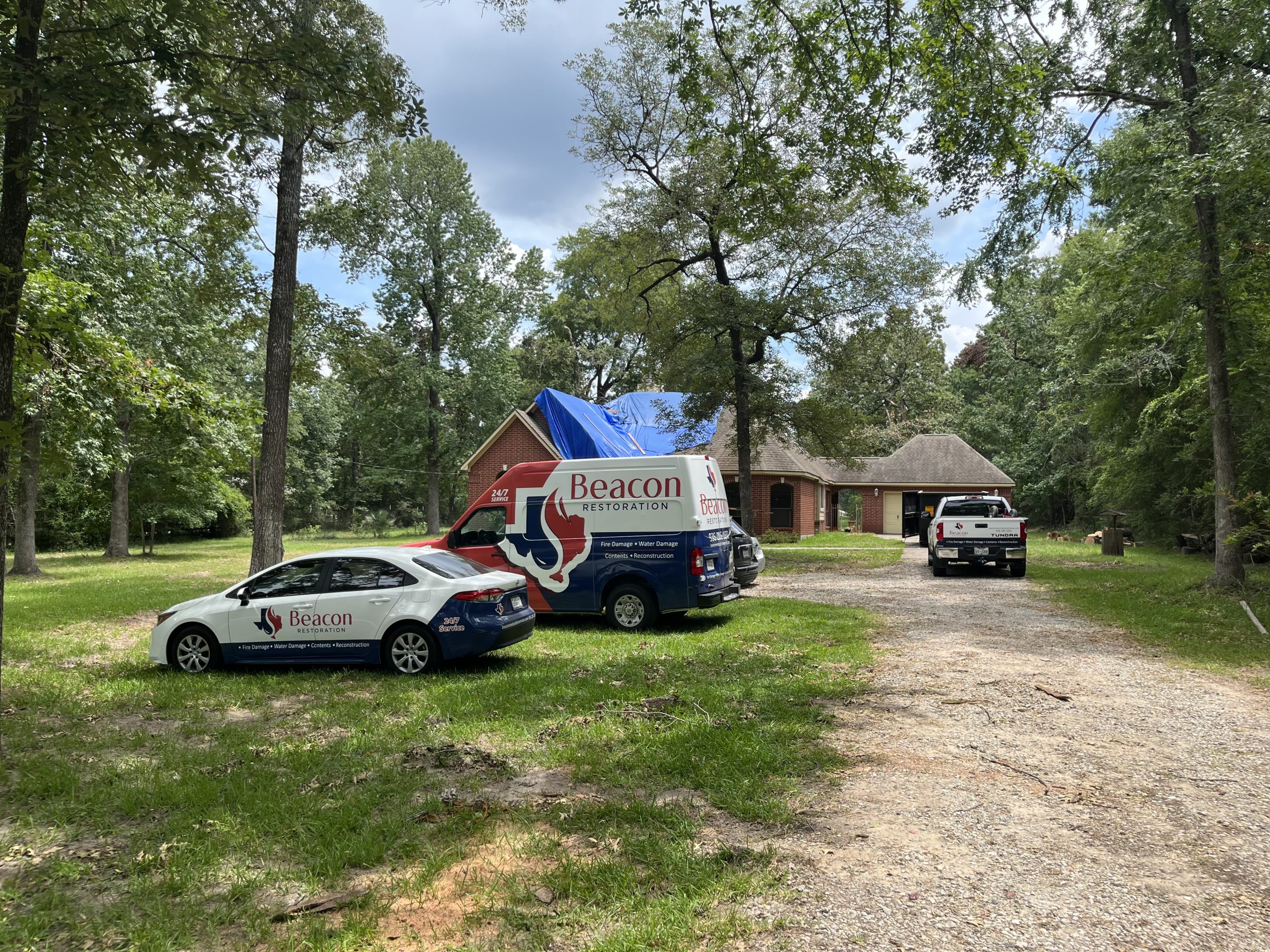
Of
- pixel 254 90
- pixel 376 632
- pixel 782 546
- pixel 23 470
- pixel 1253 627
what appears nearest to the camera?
pixel 254 90

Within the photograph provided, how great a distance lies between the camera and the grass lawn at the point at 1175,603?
9.39m

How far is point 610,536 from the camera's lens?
10.8 meters

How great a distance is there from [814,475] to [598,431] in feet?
39.4

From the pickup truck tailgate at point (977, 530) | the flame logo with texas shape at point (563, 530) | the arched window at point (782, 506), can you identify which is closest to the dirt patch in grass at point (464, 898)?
the flame logo with texas shape at point (563, 530)

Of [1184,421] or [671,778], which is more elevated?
[1184,421]

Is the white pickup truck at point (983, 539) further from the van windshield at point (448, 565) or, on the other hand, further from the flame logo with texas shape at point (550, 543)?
the van windshield at point (448, 565)

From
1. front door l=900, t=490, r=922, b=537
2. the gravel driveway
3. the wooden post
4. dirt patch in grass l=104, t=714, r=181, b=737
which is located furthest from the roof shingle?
dirt patch in grass l=104, t=714, r=181, b=737

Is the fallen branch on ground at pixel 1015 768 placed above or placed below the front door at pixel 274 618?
below

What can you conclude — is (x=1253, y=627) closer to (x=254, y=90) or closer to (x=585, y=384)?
(x=254, y=90)

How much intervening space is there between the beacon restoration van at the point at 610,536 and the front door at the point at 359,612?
8.56ft

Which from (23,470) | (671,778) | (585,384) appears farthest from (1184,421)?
(585,384)

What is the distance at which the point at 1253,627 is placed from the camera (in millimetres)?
10531

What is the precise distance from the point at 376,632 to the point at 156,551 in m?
34.1

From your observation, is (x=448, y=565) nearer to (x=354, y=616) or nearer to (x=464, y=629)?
(x=464, y=629)
